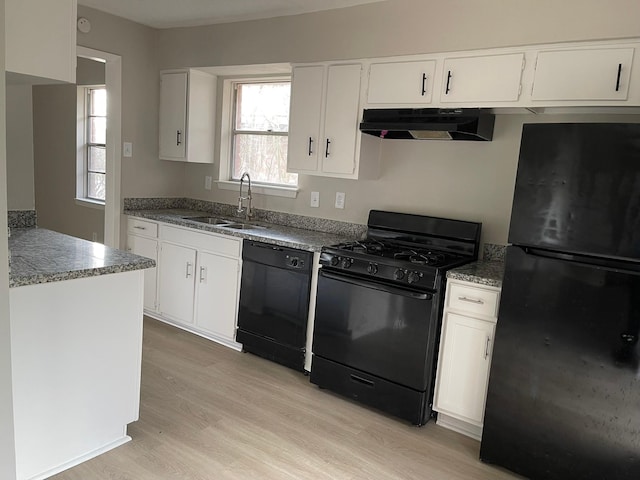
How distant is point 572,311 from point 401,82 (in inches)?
67.3

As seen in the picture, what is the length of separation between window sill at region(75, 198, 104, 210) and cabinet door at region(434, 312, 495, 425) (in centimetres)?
421

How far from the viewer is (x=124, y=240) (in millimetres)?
4410

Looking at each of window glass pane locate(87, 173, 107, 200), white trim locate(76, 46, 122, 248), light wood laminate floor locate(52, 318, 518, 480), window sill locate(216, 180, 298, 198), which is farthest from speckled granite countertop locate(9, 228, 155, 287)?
window glass pane locate(87, 173, 107, 200)

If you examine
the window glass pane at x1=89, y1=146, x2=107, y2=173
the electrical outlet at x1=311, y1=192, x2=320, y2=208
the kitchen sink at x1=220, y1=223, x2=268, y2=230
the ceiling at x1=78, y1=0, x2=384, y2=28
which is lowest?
the kitchen sink at x1=220, y1=223, x2=268, y2=230

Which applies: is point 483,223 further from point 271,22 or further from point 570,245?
point 271,22

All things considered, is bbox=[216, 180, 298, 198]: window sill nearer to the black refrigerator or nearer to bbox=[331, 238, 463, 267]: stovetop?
bbox=[331, 238, 463, 267]: stovetop

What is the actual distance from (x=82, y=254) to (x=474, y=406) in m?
2.15

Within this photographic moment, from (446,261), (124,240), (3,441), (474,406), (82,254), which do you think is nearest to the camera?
(3,441)

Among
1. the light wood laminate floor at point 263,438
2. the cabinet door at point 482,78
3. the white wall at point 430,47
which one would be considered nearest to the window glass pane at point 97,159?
the white wall at point 430,47

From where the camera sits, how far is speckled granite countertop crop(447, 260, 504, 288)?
2572mm

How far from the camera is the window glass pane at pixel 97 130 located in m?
5.52

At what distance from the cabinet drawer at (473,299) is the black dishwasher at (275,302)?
3.16 ft

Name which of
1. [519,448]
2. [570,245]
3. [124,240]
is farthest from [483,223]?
[124,240]

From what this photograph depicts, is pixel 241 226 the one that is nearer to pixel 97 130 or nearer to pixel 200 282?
pixel 200 282
